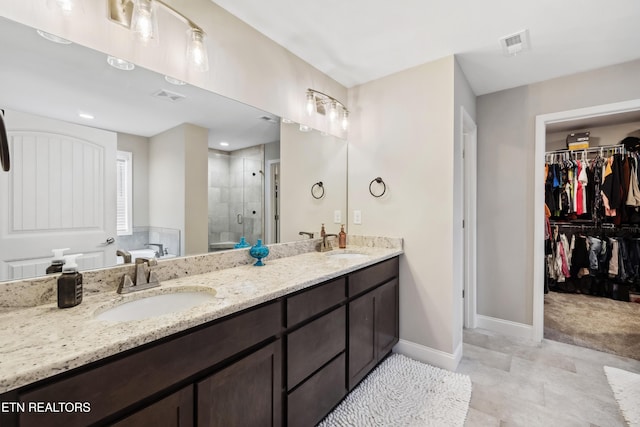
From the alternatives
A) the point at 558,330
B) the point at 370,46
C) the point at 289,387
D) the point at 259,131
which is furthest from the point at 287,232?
the point at 558,330

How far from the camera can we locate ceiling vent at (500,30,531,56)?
1933 mm

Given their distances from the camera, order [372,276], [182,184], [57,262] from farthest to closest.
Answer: [372,276], [182,184], [57,262]

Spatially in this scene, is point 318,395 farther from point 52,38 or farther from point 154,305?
point 52,38

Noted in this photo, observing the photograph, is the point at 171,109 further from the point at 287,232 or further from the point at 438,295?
the point at 438,295

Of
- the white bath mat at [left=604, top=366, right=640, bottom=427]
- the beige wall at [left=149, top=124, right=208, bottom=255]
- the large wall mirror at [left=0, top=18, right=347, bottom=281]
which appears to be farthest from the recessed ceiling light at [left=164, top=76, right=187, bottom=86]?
the white bath mat at [left=604, top=366, right=640, bottom=427]

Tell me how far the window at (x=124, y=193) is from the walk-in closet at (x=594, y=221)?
3983mm

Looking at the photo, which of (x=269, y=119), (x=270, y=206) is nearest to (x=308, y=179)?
(x=270, y=206)

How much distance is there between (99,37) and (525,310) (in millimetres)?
3685

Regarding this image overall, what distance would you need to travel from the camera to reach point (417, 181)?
7.69ft

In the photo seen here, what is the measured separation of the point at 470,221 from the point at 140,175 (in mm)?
2871

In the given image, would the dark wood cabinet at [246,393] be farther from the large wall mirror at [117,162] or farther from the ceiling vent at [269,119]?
the ceiling vent at [269,119]

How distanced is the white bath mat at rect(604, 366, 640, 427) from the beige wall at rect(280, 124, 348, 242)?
2210mm

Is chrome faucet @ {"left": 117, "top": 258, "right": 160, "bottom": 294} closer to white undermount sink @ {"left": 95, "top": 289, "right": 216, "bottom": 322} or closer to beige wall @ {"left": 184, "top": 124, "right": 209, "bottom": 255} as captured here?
white undermount sink @ {"left": 95, "top": 289, "right": 216, "bottom": 322}

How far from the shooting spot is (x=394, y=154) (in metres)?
2.46
